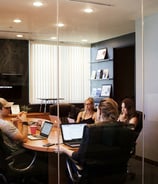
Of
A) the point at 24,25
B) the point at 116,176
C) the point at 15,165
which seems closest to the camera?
the point at 116,176

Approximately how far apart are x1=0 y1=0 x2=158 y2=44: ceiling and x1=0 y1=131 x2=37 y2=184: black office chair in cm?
198

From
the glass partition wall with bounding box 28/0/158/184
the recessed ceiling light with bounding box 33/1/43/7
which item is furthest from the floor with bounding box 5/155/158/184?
the recessed ceiling light with bounding box 33/1/43/7

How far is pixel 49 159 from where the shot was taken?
149 inches

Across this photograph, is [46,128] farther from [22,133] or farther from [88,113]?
[88,113]

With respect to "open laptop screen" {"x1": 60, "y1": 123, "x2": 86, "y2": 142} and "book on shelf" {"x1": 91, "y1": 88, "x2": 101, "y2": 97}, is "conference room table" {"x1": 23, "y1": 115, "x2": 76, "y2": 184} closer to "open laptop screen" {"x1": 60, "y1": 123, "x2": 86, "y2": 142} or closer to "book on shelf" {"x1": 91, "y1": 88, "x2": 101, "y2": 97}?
"open laptop screen" {"x1": 60, "y1": 123, "x2": 86, "y2": 142}


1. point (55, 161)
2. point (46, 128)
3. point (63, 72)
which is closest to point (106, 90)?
point (63, 72)

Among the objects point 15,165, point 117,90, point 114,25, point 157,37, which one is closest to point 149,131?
point 117,90

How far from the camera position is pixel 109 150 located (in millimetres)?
2971

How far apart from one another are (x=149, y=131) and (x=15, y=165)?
8.17 feet

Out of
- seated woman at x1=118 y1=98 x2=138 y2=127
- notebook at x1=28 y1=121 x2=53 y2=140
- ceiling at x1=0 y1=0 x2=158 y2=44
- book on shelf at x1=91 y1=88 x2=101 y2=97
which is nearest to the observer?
notebook at x1=28 y1=121 x2=53 y2=140

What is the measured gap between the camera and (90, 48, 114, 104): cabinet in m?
5.16

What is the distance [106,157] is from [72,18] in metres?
2.87

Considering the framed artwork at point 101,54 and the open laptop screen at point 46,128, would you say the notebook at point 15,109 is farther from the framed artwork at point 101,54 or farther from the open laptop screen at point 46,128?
the framed artwork at point 101,54

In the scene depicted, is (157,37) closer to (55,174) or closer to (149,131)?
(149,131)
